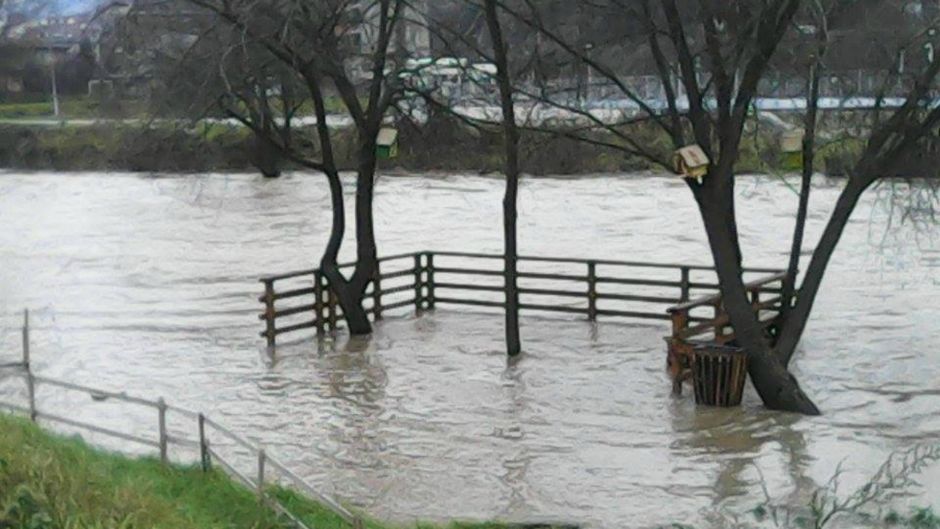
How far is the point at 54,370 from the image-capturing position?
20016 millimetres

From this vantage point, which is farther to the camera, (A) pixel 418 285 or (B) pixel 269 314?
(A) pixel 418 285

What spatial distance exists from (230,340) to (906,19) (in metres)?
9.43

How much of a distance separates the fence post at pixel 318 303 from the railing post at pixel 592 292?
3662 mm

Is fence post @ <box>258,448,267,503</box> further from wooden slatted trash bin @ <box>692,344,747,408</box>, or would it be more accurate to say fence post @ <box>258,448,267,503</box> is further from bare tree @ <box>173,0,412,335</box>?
bare tree @ <box>173,0,412,335</box>

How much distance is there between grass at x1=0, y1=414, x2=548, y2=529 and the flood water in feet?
8.11

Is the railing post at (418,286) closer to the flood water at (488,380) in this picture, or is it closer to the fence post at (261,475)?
the flood water at (488,380)

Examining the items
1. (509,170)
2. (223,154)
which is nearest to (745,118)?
(509,170)

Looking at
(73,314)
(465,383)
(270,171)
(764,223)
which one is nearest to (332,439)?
(465,383)

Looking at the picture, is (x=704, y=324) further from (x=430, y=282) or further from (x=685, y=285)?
(x=430, y=282)

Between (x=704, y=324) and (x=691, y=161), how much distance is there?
2203mm

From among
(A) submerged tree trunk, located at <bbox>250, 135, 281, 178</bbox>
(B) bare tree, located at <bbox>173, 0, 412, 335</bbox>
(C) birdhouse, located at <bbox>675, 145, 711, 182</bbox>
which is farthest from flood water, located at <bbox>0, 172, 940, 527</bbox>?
(A) submerged tree trunk, located at <bbox>250, 135, 281, 178</bbox>

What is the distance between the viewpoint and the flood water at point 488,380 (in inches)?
564

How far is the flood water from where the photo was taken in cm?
1433

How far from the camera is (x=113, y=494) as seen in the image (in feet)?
27.7
